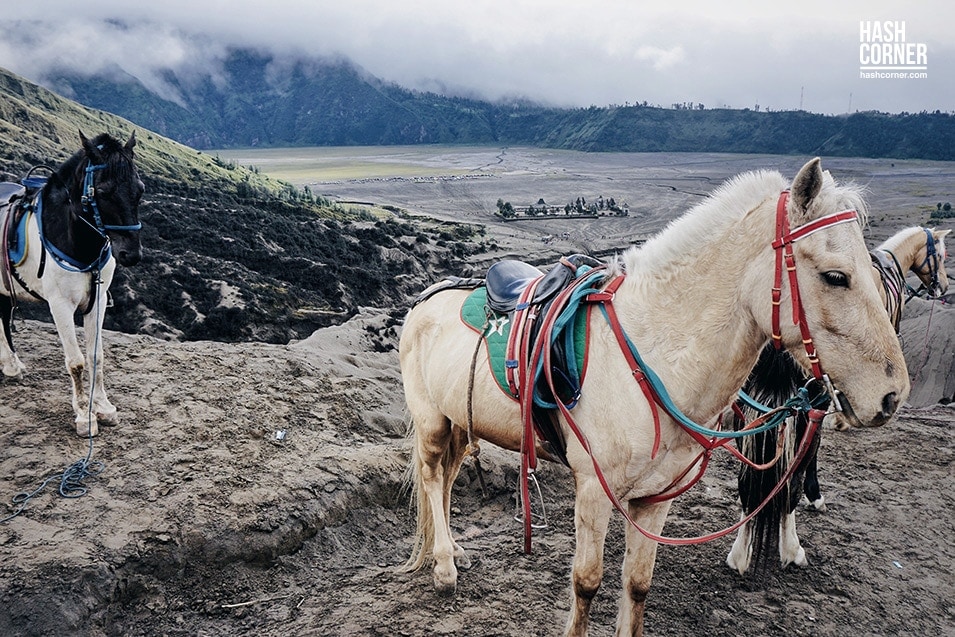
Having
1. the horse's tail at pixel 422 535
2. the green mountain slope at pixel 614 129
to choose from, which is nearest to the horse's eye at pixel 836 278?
the horse's tail at pixel 422 535

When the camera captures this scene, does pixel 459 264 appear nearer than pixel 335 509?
No

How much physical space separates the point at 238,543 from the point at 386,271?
14.5 meters

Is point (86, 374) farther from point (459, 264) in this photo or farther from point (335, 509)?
point (459, 264)

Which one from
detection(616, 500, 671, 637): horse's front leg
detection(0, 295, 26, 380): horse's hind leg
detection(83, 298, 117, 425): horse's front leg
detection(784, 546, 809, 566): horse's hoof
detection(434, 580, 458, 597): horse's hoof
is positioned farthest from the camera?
detection(0, 295, 26, 380): horse's hind leg

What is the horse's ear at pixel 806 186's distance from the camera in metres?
2.19

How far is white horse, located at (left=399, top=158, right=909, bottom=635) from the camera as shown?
2.24 meters

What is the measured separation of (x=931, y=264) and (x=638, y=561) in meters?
5.91

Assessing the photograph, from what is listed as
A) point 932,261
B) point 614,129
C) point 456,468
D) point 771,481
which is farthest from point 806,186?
point 614,129

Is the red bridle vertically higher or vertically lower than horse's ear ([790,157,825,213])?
lower

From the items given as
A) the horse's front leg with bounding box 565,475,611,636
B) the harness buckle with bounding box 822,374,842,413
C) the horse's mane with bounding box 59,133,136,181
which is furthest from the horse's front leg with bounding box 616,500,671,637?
the horse's mane with bounding box 59,133,136,181

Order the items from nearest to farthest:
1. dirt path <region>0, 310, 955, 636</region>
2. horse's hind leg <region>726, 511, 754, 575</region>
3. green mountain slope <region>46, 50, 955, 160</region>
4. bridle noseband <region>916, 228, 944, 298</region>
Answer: dirt path <region>0, 310, 955, 636</region> → horse's hind leg <region>726, 511, 754, 575</region> → bridle noseband <region>916, 228, 944, 298</region> → green mountain slope <region>46, 50, 955, 160</region>

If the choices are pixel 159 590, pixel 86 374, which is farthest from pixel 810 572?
pixel 86 374

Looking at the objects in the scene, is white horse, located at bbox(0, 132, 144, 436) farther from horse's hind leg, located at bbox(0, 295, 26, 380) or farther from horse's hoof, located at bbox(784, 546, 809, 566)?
horse's hoof, located at bbox(784, 546, 809, 566)

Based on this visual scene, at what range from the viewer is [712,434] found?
263 centimetres
